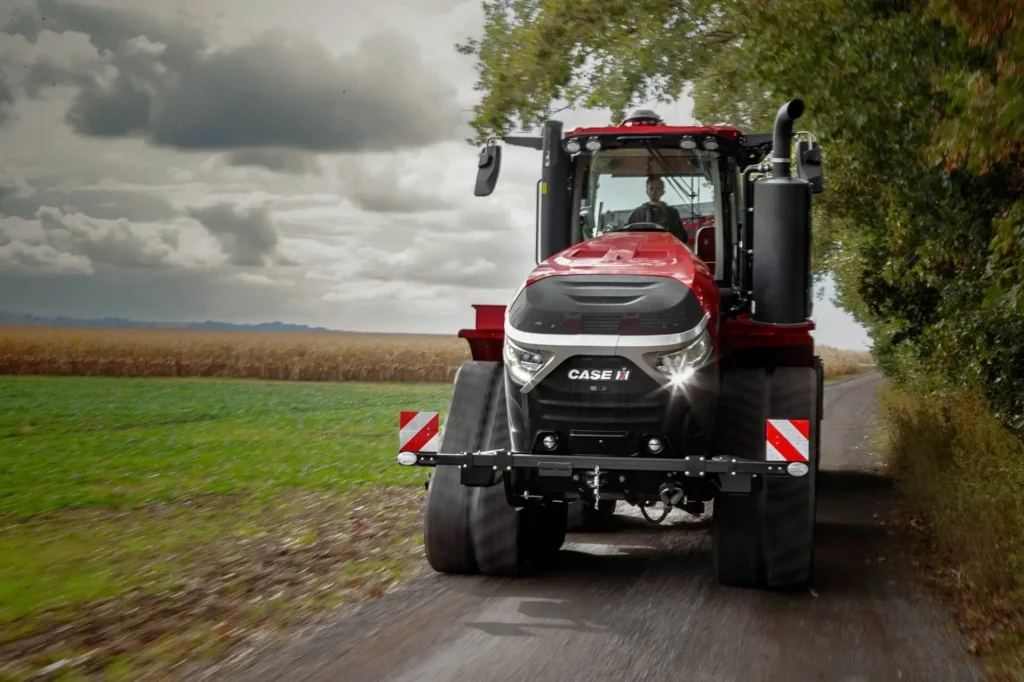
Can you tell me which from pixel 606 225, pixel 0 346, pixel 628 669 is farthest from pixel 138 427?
pixel 0 346

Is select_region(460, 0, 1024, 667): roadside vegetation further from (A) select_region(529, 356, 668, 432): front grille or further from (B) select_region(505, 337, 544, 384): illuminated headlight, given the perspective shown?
(B) select_region(505, 337, 544, 384): illuminated headlight

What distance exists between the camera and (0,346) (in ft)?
146

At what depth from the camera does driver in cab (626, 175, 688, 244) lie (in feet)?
26.6

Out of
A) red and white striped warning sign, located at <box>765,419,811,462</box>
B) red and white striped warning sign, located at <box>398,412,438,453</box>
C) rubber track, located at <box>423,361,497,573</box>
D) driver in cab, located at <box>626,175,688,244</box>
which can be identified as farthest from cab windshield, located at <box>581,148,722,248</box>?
red and white striped warning sign, located at <box>398,412,438,453</box>

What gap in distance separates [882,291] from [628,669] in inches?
528

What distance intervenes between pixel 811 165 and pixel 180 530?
21.4ft

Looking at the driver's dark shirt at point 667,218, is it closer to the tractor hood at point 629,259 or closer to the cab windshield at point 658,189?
the cab windshield at point 658,189

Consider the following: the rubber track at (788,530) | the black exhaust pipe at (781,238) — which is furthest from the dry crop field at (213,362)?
the rubber track at (788,530)

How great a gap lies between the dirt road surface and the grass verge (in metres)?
0.21

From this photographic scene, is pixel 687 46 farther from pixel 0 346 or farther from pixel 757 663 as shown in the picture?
pixel 0 346

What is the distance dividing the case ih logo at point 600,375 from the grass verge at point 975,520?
240 centimetres

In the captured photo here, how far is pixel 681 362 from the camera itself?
6652mm

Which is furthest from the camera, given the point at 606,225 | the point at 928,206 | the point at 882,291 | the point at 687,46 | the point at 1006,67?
the point at 882,291

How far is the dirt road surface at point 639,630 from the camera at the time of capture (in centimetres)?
539
